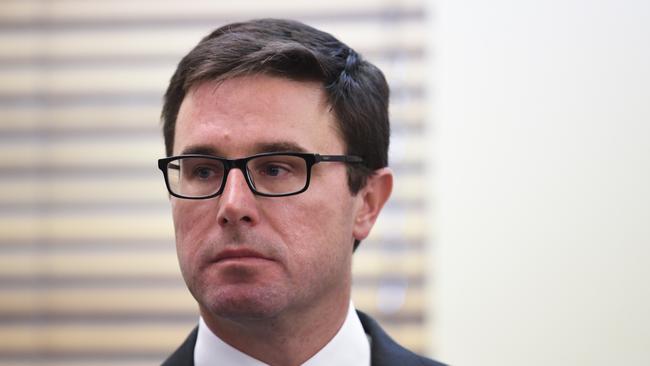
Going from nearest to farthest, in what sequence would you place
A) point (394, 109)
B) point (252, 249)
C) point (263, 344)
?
1. point (252, 249)
2. point (263, 344)
3. point (394, 109)

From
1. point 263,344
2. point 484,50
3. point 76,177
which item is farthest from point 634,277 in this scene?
point 76,177

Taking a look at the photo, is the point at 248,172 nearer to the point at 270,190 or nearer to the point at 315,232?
the point at 270,190

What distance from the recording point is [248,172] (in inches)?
73.3

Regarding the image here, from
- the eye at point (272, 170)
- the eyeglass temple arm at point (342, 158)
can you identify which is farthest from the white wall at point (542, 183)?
the eye at point (272, 170)

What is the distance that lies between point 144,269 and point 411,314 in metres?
1.23

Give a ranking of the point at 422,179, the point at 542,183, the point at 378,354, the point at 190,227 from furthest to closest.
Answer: the point at 422,179, the point at 542,183, the point at 378,354, the point at 190,227

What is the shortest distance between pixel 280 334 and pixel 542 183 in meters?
1.90

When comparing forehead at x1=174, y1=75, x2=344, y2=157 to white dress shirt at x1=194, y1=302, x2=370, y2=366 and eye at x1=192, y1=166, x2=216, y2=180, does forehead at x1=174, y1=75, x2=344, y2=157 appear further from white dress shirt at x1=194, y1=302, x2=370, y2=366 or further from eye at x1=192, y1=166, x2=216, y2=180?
white dress shirt at x1=194, y1=302, x2=370, y2=366

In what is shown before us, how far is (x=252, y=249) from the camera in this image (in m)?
1.83

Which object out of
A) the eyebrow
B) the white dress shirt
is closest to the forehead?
the eyebrow

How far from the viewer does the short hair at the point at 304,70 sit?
1.99m

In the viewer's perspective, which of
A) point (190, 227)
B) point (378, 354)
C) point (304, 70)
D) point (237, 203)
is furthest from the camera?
point (378, 354)

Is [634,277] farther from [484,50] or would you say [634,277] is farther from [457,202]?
[484,50]

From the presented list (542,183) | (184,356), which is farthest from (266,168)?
(542,183)
